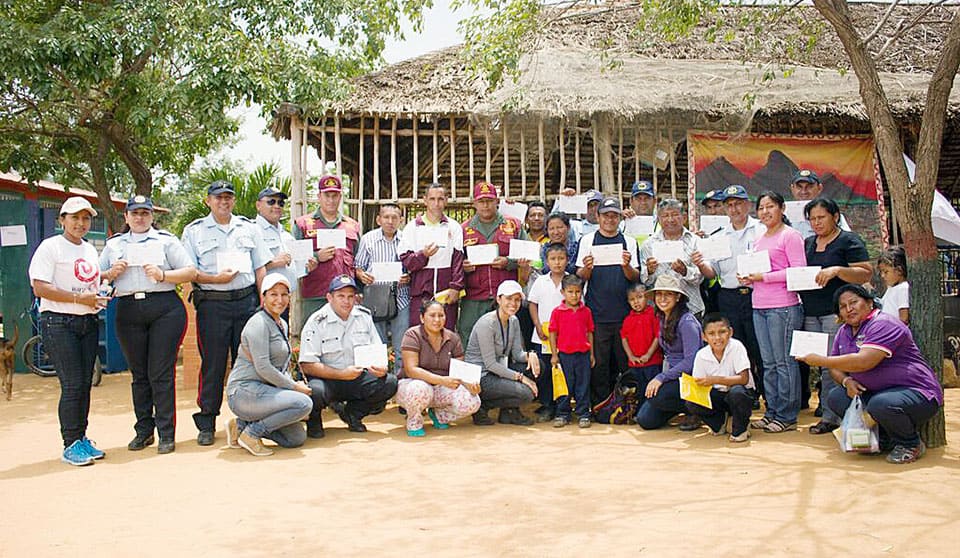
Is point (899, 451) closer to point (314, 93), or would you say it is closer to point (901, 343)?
point (901, 343)

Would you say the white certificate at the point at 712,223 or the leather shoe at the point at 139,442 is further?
the white certificate at the point at 712,223

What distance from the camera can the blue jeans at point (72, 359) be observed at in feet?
17.0

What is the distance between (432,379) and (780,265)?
2.67 m

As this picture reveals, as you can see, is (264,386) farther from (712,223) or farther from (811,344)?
(712,223)

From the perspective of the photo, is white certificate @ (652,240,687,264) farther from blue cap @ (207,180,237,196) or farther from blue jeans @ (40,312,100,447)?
blue jeans @ (40,312,100,447)

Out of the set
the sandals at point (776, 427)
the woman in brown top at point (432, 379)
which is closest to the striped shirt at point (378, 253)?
the woman in brown top at point (432, 379)

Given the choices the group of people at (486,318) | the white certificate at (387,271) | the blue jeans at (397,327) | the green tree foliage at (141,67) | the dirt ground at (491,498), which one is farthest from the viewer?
the green tree foliage at (141,67)

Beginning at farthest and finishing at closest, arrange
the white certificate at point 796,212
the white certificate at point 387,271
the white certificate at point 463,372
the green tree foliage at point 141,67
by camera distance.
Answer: the green tree foliage at point 141,67, the white certificate at point 796,212, the white certificate at point 387,271, the white certificate at point 463,372

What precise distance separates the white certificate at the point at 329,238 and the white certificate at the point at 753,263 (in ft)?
10.4

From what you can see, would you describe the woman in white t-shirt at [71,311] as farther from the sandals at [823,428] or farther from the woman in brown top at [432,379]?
the sandals at [823,428]

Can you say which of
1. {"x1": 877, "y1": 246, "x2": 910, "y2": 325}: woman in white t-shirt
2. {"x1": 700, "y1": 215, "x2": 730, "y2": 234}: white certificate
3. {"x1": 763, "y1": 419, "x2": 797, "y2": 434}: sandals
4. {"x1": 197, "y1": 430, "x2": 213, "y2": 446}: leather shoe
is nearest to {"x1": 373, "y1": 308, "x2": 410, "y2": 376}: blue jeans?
{"x1": 197, "y1": 430, "x2": 213, "y2": 446}: leather shoe

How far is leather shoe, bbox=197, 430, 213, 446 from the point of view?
5770mm

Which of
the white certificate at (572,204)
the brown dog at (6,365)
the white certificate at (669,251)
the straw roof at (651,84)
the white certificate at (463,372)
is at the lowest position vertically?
the brown dog at (6,365)

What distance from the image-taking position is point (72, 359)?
5.22m
